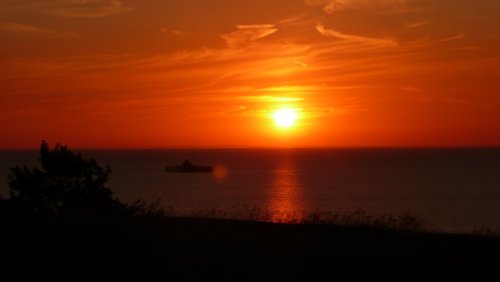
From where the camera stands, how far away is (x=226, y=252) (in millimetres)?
11711

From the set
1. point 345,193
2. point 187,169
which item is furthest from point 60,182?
point 187,169

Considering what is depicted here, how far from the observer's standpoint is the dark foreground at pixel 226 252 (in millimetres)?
10500

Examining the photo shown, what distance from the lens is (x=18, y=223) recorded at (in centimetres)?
1398

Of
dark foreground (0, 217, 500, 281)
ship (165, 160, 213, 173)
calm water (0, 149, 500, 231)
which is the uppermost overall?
dark foreground (0, 217, 500, 281)

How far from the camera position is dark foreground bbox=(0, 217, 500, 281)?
10.5 metres

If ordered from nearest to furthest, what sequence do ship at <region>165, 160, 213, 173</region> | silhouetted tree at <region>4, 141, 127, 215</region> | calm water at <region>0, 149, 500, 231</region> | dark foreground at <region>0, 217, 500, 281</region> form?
1. dark foreground at <region>0, 217, 500, 281</region>
2. silhouetted tree at <region>4, 141, 127, 215</region>
3. calm water at <region>0, 149, 500, 231</region>
4. ship at <region>165, 160, 213, 173</region>

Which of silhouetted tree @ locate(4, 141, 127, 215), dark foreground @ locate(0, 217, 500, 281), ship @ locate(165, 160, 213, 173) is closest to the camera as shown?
dark foreground @ locate(0, 217, 500, 281)

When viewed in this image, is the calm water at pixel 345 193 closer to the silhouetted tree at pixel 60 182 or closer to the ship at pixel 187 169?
the ship at pixel 187 169

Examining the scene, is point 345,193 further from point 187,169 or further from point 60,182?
point 60,182

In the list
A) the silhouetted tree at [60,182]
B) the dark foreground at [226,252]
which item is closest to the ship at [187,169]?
the silhouetted tree at [60,182]

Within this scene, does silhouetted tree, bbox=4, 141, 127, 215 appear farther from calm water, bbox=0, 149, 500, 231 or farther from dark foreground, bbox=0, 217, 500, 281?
calm water, bbox=0, 149, 500, 231

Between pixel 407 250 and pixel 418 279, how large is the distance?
2.13m

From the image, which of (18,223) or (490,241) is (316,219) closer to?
(490,241)

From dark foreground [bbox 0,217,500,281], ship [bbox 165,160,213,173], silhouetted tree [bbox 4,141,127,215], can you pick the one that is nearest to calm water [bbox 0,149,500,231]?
ship [bbox 165,160,213,173]
